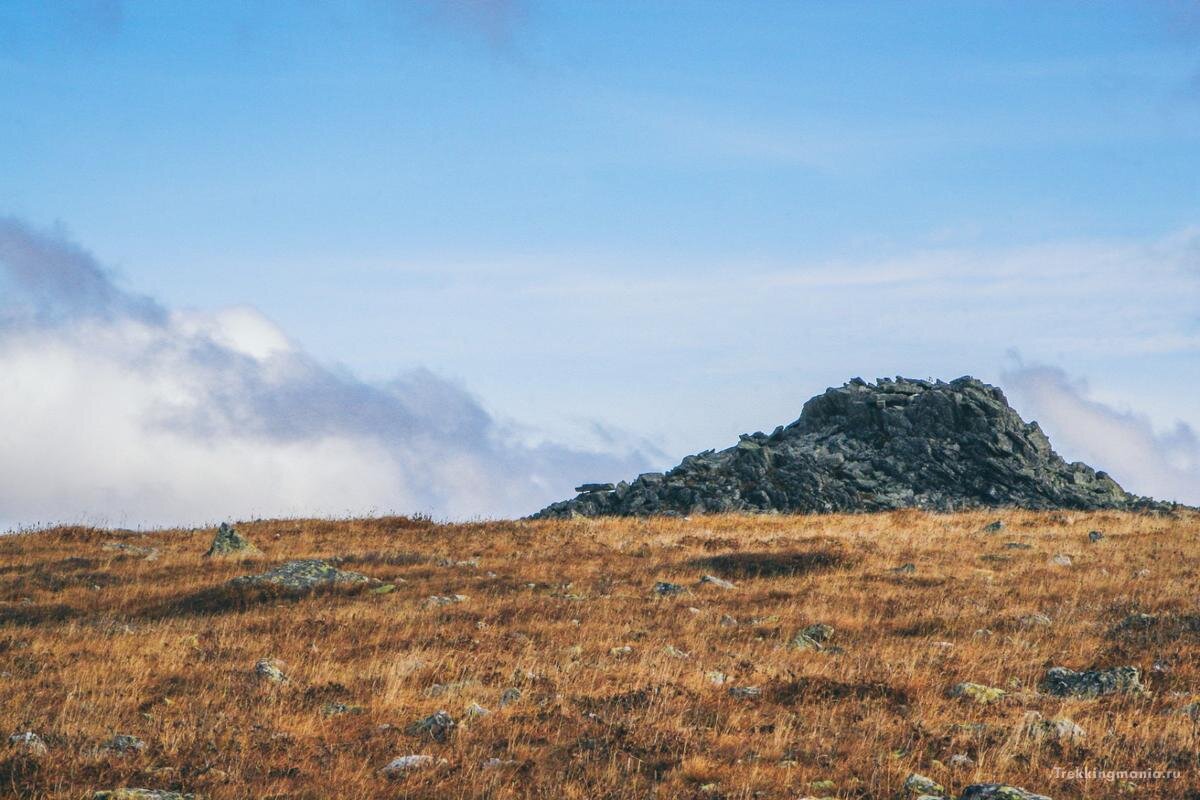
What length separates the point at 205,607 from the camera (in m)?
20.3

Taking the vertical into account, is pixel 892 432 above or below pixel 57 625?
above

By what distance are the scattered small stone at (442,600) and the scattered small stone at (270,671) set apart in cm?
563

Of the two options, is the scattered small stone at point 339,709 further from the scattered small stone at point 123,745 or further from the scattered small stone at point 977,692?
the scattered small stone at point 977,692

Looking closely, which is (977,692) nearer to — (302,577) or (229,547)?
(302,577)

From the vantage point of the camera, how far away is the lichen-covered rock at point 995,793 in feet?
26.4

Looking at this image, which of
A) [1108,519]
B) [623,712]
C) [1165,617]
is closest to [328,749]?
[623,712]

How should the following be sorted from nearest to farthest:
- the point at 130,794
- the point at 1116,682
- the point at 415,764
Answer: the point at 130,794 → the point at 415,764 → the point at 1116,682

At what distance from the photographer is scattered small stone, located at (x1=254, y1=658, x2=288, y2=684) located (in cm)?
1313

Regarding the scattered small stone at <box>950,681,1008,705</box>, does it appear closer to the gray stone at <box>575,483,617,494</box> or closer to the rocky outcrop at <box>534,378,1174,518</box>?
the rocky outcrop at <box>534,378,1174,518</box>

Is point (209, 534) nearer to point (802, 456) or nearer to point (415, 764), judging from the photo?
point (415, 764)

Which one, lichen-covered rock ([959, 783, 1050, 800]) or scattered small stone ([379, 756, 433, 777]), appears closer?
lichen-covered rock ([959, 783, 1050, 800])

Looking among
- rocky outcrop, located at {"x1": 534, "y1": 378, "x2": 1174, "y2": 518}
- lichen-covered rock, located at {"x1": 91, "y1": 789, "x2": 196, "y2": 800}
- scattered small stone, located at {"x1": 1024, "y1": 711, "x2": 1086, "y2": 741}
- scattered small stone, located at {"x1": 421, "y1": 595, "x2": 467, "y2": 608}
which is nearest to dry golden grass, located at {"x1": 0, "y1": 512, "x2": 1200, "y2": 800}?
scattered small stone, located at {"x1": 1024, "y1": 711, "x2": 1086, "y2": 741}

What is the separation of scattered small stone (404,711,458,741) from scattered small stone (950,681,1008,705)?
A: 20.6 ft

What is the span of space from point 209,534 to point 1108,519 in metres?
32.9
